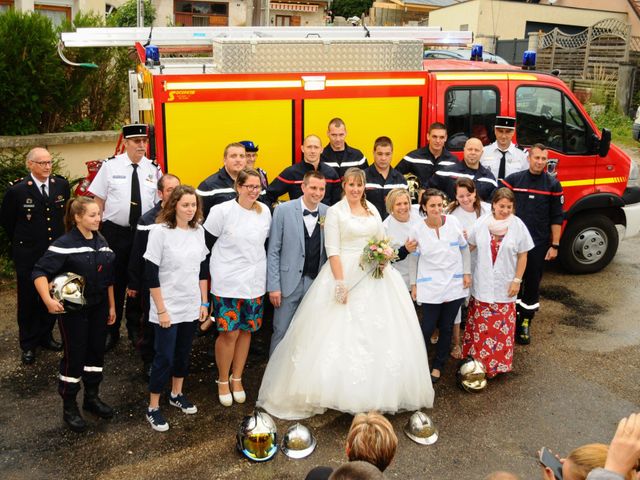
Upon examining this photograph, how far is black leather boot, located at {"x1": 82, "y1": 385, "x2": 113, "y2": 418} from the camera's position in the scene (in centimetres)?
548

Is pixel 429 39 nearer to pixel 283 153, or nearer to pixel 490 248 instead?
pixel 283 153

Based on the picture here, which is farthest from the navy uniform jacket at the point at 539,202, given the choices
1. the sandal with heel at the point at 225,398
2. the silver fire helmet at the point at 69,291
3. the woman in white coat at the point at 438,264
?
the silver fire helmet at the point at 69,291

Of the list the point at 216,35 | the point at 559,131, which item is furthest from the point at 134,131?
the point at 559,131

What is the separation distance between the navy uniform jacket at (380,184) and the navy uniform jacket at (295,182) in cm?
31

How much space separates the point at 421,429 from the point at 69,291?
2769 millimetres

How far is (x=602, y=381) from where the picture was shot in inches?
252

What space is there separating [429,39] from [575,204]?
2.66m

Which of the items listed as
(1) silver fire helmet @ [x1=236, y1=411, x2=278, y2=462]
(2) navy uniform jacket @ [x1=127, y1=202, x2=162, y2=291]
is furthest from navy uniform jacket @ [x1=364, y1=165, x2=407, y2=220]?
(1) silver fire helmet @ [x1=236, y1=411, x2=278, y2=462]

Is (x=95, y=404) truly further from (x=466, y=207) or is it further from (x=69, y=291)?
(x=466, y=207)

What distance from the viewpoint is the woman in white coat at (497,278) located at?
6.31 m

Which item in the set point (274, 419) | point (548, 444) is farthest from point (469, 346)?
point (274, 419)

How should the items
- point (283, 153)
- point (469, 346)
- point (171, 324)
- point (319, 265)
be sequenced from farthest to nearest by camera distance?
1. point (283, 153)
2. point (469, 346)
3. point (319, 265)
4. point (171, 324)

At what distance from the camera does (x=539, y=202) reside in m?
7.09

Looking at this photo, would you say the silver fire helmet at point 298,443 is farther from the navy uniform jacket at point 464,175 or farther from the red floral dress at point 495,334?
the navy uniform jacket at point 464,175
